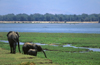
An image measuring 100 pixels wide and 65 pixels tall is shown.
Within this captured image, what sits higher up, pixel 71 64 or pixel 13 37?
pixel 13 37

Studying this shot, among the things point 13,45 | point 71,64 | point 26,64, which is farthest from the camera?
point 13,45

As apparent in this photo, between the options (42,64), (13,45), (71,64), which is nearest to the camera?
(42,64)

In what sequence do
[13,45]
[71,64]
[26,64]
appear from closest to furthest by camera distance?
[26,64], [71,64], [13,45]

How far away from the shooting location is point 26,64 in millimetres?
13812

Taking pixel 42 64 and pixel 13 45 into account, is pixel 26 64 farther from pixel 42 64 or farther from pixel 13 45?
pixel 13 45

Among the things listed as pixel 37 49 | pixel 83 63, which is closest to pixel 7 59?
pixel 37 49

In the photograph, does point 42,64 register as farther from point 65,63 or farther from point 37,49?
point 37,49

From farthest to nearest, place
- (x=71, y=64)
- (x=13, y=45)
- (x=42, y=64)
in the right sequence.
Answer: (x=13, y=45), (x=71, y=64), (x=42, y=64)

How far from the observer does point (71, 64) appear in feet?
54.7

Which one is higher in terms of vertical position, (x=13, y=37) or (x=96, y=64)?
(x=13, y=37)

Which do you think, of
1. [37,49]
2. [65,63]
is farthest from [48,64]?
[37,49]

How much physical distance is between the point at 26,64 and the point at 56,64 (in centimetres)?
318

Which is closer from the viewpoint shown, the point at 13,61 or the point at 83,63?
the point at 13,61

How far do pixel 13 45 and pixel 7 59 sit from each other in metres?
3.62
